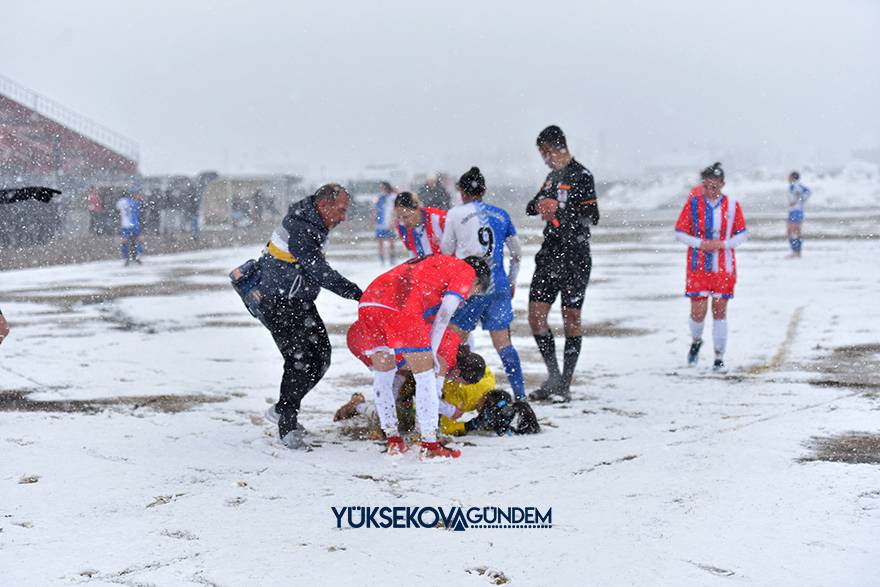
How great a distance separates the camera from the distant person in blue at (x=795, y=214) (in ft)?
70.4

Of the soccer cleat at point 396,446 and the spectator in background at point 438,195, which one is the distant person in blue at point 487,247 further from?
the spectator in background at point 438,195

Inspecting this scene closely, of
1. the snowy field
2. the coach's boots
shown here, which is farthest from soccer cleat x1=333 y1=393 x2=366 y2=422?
the coach's boots

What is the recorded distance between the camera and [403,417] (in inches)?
263

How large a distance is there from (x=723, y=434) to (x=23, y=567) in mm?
4173

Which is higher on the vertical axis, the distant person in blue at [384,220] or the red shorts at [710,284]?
the distant person in blue at [384,220]

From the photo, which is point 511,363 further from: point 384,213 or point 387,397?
point 384,213

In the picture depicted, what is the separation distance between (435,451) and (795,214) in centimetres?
1775

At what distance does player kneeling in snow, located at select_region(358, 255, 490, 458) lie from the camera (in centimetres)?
597

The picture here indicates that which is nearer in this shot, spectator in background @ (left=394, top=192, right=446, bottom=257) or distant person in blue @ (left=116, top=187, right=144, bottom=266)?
spectator in background @ (left=394, top=192, right=446, bottom=257)

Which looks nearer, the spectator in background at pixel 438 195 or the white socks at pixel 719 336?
the white socks at pixel 719 336

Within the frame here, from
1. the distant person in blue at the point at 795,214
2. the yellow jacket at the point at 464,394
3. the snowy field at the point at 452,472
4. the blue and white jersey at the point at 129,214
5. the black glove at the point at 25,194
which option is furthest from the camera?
the blue and white jersey at the point at 129,214

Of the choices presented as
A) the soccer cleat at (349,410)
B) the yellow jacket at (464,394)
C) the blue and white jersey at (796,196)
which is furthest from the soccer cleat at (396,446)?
the blue and white jersey at (796,196)

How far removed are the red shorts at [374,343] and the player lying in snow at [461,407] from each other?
2cm

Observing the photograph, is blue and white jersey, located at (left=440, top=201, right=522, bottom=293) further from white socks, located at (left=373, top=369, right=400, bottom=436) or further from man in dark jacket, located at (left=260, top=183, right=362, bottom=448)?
white socks, located at (left=373, top=369, right=400, bottom=436)
